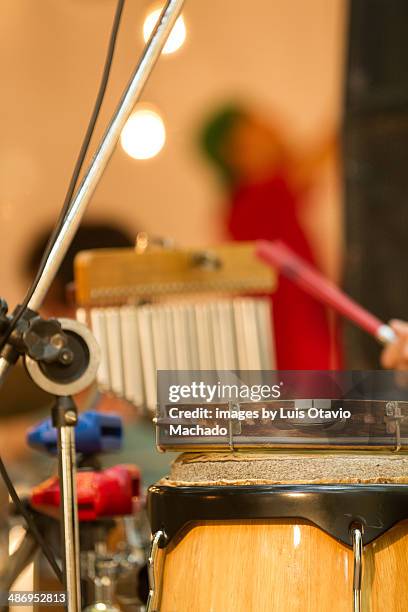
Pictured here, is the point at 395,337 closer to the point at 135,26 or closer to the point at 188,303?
the point at 188,303

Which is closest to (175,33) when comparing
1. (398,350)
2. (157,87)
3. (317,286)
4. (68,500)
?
(157,87)

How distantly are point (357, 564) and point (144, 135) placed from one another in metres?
2.87

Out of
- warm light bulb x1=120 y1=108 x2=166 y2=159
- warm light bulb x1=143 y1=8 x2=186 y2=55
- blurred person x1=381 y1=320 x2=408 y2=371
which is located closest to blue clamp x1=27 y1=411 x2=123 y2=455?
blurred person x1=381 y1=320 x2=408 y2=371

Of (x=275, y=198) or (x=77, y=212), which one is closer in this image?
(x=77, y=212)

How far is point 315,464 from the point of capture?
1.00 metres

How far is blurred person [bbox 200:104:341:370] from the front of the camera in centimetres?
367

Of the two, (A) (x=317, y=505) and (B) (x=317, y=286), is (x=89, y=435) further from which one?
(B) (x=317, y=286)

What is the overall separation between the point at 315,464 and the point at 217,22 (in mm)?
2968

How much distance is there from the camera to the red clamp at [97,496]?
1.40m

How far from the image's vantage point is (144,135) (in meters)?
3.64

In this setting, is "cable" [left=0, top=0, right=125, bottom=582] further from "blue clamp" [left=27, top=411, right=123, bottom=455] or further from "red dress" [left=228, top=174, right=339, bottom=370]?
"red dress" [left=228, top=174, right=339, bottom=370]

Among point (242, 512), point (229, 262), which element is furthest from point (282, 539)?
point (229, 262)

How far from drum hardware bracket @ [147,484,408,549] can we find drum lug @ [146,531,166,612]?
4 cm

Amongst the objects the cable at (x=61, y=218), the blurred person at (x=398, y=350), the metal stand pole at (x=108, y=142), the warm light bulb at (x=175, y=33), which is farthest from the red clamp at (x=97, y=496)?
the warm light bulb at (x=175, y=33)
